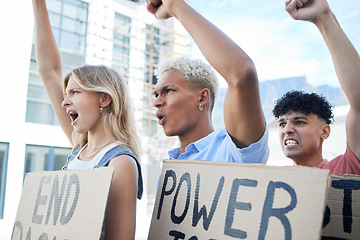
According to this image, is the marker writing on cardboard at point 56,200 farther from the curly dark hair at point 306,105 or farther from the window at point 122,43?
the window at point 122,43

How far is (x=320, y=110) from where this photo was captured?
1.43m

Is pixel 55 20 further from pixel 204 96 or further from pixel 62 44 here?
pixel 204 96

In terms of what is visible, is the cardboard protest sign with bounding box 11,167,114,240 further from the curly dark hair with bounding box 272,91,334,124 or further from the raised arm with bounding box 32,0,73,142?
the curly dark hair with bounding box 272,91,334,124

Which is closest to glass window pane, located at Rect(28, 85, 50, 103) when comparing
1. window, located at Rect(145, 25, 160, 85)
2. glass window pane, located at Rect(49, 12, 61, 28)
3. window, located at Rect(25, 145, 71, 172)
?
window, located at Rect(25, 145, 71, 172)

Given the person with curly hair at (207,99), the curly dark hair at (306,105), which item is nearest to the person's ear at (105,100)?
the person with curly hair at (207,99)

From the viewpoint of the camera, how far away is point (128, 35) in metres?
9.14

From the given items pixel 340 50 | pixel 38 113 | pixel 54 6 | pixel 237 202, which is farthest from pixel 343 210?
pixel 54 6

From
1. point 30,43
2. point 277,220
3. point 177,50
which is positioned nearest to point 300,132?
point 277,220

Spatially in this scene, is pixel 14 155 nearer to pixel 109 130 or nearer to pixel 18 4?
pixel 18 4

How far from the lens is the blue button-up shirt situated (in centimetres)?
73

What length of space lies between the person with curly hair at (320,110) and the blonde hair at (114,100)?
0.56 metres

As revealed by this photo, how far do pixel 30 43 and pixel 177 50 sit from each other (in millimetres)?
5445

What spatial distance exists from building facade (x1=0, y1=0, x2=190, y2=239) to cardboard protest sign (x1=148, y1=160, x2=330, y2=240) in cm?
448

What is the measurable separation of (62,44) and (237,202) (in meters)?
7.27
